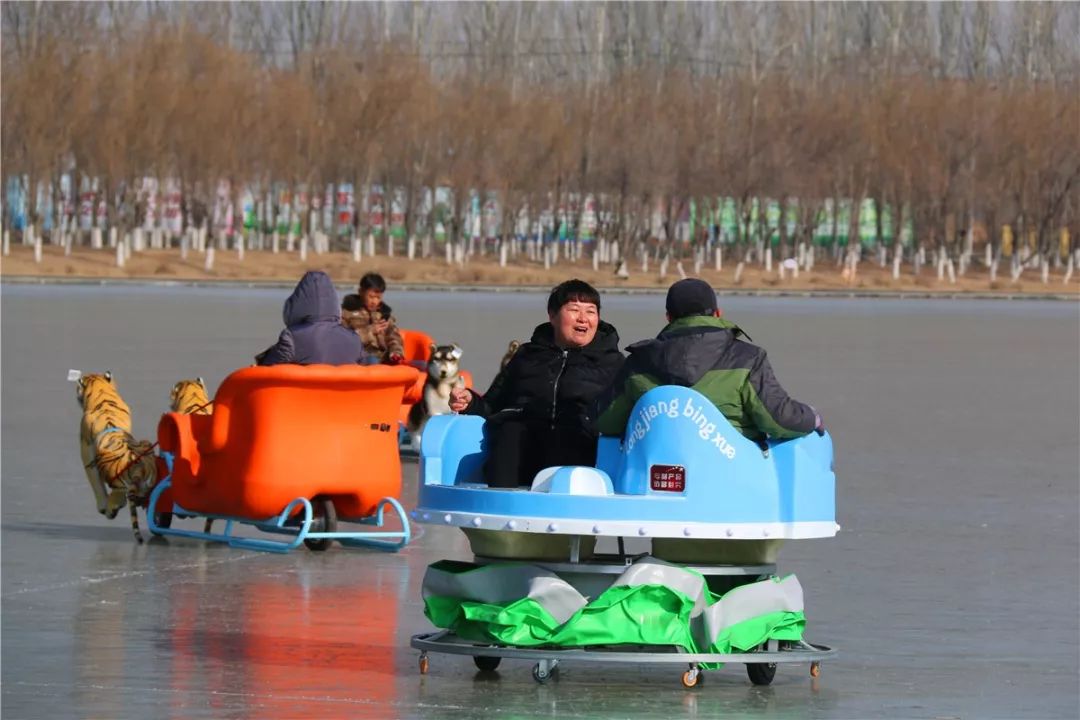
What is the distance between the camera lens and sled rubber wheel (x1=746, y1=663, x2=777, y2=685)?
7.72 meters

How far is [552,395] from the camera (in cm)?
823

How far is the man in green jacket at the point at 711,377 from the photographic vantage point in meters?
7.52

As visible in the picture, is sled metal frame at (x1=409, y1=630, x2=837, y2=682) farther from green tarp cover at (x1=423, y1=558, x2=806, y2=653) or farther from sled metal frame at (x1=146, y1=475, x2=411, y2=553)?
sled metal frame at (x1=146, y1=475, x2=411, y2=553)

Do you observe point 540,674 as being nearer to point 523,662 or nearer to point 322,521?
point 523,662

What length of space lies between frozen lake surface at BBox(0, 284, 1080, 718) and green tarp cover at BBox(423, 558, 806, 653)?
19 cm

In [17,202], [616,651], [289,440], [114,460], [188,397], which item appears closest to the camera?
[616,651]

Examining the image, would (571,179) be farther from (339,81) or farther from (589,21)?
(589,21)

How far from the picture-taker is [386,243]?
95.2 m

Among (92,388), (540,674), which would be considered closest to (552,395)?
(540,674)

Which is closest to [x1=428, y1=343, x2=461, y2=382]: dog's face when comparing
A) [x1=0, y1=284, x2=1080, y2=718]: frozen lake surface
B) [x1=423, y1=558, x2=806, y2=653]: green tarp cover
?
[x1=0, y1=284, x2=1080, y2=718]: frozen lake surface

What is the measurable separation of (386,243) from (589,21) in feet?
97.3

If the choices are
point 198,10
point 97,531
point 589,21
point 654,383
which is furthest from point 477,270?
point 654,383

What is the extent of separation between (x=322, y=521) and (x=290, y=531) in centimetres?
24

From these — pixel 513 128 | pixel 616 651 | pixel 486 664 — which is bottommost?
pixel 486 664
